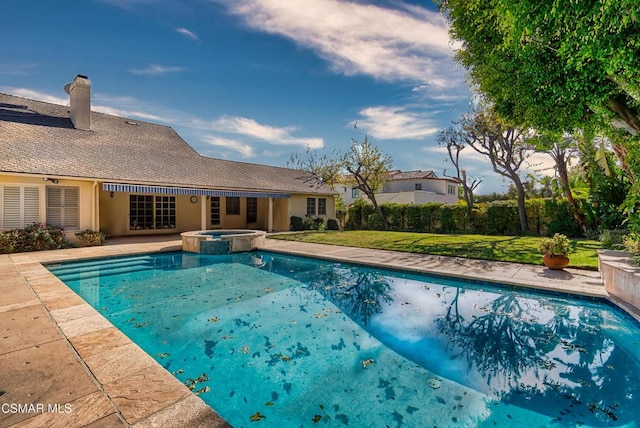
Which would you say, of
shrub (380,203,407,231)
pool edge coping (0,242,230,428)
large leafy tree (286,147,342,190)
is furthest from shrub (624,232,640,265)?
large leafy tree (286,147,342,190)

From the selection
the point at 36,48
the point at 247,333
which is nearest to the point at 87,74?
the point at 36,48

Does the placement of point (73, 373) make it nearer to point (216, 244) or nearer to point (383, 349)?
point (383, 349)

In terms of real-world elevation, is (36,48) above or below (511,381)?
above

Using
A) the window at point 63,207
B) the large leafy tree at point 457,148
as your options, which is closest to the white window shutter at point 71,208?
the window at point 63,207

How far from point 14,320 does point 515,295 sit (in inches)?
470

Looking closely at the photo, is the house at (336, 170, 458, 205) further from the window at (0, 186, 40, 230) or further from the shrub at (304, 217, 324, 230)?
the window at (0, 186, 40, 230)

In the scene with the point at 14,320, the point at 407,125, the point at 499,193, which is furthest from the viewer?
the point at 499,193

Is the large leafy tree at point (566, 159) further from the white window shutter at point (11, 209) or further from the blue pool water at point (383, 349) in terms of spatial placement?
the white window shutter at point (11, 209)

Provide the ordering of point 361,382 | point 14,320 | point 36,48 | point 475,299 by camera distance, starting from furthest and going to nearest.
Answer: point 36,48, point 475,299, point 14,320, point 361,382

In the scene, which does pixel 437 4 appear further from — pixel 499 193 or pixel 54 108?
pixel 499 193

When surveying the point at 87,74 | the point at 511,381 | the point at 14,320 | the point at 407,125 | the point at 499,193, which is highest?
the point at 87,74

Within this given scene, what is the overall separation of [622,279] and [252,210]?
2396 centimetres

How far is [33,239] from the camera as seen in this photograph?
47.2 feet

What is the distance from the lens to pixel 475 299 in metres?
9.16
